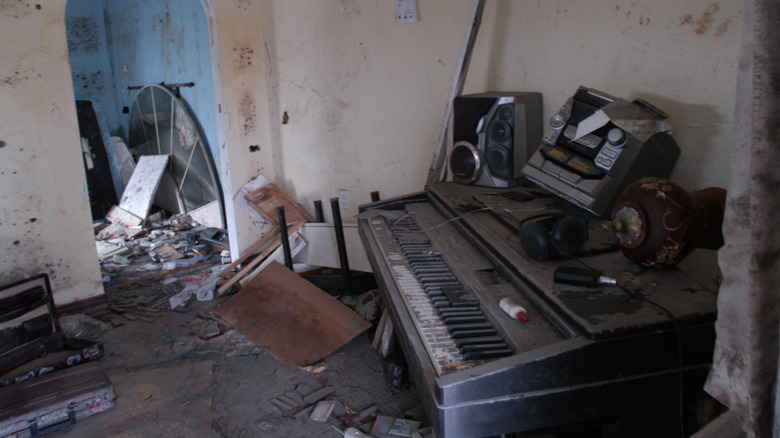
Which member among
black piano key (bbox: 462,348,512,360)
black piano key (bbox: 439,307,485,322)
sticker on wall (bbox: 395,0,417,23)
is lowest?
black piano key (bbox: 462,348,512,360)

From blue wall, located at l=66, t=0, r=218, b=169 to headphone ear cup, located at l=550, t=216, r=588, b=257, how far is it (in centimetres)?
368

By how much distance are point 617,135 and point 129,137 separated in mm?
5967

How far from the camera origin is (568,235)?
148 centimetres

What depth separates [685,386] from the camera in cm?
122

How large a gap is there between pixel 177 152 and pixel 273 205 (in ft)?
6.35

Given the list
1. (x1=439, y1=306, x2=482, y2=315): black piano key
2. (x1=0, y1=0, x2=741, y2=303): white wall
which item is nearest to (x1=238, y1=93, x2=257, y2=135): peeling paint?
(x1=0, y1=0, x2=741, y2=303): white wall

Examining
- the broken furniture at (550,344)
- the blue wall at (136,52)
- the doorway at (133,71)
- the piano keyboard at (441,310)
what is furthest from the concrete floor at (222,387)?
the blue wall at (136,52)

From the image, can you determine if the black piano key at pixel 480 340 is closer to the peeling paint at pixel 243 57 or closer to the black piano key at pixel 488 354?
the black piano key at pixel 488 354

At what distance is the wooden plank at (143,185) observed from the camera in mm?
5242

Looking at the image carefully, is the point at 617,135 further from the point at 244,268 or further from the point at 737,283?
the point at 244,268

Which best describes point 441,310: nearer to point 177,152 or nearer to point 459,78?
point 459,78

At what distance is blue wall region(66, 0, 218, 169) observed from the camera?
15.1 feet

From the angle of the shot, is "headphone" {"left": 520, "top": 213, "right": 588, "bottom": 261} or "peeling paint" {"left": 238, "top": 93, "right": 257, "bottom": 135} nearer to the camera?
"headphone" {"left": 520, "top": 213, "right": 588, "bottom": 261}

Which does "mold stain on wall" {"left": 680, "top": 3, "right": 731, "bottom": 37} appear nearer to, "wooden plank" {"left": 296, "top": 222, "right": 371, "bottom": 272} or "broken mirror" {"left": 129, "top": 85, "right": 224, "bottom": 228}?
"wooden plank" {"left": 296, "top": 222, "right": 371, "bottom": 272}
